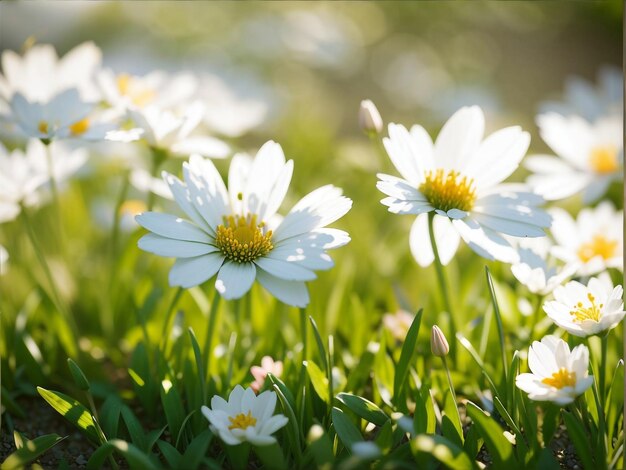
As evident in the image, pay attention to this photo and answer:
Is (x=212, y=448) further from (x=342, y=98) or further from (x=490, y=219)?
(x=342, y=98)

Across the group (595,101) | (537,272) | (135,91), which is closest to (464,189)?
(537,272)

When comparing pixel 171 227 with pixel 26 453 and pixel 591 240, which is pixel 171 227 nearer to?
pixel 26 453

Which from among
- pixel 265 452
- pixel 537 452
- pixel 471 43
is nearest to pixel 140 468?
pixel 265 452

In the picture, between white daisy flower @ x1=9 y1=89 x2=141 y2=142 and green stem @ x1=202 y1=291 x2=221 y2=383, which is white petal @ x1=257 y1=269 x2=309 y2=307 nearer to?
green stem @ x1=202 y1=291 x2=221 y2=383

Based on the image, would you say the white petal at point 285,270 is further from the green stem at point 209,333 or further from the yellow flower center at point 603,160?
the yellow flower center at point 603,160

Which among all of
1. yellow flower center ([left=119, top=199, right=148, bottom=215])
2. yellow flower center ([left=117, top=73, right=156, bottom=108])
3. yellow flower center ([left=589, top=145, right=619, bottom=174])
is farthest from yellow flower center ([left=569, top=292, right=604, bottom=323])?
yellow flower center ([left=119, top=199, right=148, bottom=215])

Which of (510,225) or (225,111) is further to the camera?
(225,111)

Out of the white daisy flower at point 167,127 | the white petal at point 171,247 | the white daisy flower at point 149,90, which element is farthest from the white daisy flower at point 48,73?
the white petal at point 171,247

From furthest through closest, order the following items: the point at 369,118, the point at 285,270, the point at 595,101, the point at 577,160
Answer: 1. the point at 595,101
2. the point at 577,160
3. the point at 369,118
4. the point at 285,270
